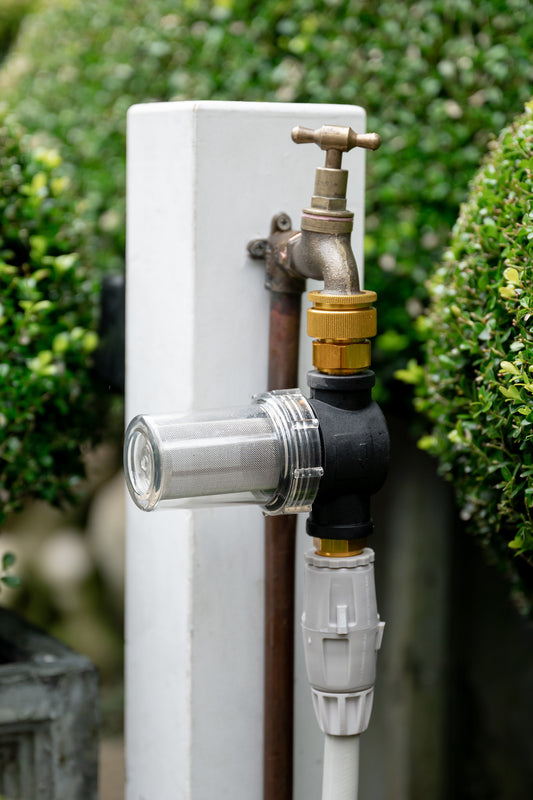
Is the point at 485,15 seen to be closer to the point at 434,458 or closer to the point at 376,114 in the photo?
the point at 376,114

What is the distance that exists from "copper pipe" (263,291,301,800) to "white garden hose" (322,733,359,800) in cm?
23

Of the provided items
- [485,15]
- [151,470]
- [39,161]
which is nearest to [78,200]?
[39,161]

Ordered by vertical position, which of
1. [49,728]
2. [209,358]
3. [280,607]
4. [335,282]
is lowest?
[49,728]

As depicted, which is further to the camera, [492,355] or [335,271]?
[492,355]

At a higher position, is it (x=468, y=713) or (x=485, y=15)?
(x=485, y=15)

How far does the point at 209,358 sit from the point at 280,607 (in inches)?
17.2

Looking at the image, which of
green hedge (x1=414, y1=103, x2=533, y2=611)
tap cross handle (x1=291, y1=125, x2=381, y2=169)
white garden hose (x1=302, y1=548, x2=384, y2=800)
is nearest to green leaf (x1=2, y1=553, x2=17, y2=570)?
white garden hose (x1=302, y1=548, x2=384, y2=800)

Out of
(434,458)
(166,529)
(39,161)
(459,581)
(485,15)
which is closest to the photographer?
(166,529)

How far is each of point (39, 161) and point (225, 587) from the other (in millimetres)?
1084

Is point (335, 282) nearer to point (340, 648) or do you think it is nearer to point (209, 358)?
point (209, 358)

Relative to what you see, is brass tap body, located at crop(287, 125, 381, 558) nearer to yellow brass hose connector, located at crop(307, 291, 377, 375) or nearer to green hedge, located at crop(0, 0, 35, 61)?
yellow brass hose connector, located at crop(307, 291, 377, 375)

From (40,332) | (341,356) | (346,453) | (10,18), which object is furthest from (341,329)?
(10,18)

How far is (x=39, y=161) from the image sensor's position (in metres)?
2.24

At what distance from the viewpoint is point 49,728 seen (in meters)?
1.87
